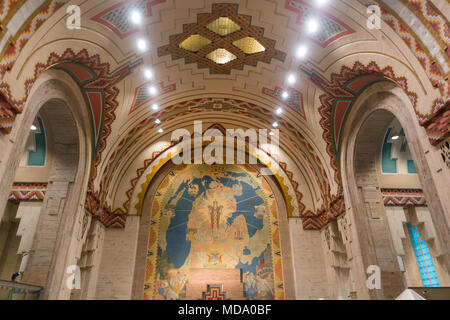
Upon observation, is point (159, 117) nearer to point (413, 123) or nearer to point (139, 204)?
point (139, 204)

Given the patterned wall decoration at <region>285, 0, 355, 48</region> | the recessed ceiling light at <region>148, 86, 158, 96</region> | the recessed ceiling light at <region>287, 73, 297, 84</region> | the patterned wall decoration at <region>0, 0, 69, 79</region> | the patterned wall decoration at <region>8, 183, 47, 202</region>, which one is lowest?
the patterned wall decoration at <region>8, 183, 47, 202</region>

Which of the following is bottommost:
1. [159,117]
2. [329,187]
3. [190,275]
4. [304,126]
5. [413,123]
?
[190,275]

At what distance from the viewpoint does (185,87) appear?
9477 mm

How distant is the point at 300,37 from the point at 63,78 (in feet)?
18.2

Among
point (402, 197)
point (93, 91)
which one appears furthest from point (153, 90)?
point (402, 197)

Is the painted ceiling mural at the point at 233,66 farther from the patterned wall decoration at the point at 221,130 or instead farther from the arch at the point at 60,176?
the arch at the point at 60,176

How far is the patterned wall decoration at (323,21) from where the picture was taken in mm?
6027

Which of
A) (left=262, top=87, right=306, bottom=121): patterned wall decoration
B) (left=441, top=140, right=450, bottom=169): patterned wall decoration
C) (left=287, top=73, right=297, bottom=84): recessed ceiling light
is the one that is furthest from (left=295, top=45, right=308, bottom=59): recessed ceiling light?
(left=441, top=140, right=450, bottom=169): patterned wall decoration

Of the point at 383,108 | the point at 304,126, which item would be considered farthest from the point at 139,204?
the point at 383,108

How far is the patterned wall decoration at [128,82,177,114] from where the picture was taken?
8.52m

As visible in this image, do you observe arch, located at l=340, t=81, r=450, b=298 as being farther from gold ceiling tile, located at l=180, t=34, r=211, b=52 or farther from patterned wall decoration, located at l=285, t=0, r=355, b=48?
gold ceiling tile, located at l=180, t=34, r=211, b=52

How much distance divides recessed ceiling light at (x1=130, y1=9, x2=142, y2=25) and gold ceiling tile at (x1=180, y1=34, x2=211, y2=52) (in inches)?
60.0

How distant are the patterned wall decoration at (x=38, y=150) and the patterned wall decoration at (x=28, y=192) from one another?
586 millimetres

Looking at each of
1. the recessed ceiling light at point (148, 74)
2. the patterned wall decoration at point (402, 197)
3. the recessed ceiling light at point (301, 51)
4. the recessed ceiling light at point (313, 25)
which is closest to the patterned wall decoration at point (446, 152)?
the recessed ceiling light at point (313, 25)
